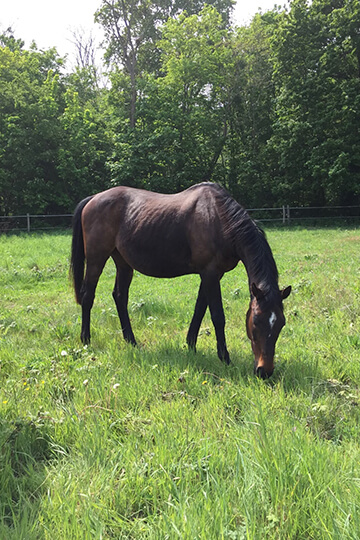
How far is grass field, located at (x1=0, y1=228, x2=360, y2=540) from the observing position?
153cm

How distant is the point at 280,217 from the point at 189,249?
69.3ft

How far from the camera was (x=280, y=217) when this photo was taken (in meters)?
23.6

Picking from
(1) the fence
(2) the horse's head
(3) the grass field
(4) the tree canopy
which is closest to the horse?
(2) the horse's head

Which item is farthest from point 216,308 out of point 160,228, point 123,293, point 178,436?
point 178,436

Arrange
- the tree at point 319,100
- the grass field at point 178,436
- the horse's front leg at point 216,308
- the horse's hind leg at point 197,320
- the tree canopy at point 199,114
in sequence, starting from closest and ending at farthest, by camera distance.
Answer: the grass field at point 178,436 → the horse's front leg at point 216,308 → the horse's hind leg at point 197,320 → the tree at point 319,100 → the tree canopy at point 199,114

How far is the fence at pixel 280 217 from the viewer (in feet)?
67.6

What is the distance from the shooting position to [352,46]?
20.5 metres

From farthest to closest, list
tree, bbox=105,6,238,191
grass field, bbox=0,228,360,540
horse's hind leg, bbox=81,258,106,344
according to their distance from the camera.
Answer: tree, bbox=105,6,238,191 < horse's hind leg, bbox=81,258,106,344 < grass field, bbox=0,228,360,540

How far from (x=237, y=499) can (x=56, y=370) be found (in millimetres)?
2134

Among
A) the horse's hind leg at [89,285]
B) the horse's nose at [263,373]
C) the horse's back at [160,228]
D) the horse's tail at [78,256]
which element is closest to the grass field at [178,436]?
the horse's nose at [263,373]

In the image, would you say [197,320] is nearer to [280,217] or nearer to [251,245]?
[251,245]

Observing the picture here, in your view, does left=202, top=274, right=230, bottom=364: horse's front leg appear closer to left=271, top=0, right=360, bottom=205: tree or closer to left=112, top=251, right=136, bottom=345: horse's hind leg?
left=112, top=251, right=136, bottom=345: horse's hind leg

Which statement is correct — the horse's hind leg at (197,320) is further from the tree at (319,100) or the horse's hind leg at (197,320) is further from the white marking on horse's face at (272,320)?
the tree at (319,100)

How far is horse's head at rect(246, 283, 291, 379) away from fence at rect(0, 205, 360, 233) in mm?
19185
